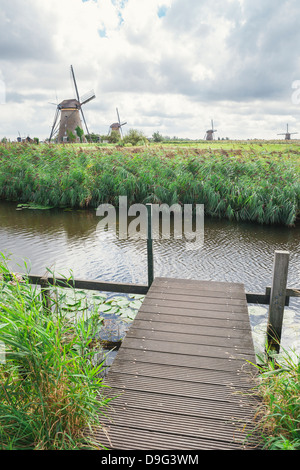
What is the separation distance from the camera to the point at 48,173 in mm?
13609

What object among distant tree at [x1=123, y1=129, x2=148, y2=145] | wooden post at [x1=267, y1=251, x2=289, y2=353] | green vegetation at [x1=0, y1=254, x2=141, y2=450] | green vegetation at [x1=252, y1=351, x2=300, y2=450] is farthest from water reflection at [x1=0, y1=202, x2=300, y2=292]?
distant tree at [x1=123, y1=129, x2=148, y2=145]

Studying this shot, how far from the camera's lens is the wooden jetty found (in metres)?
2.33

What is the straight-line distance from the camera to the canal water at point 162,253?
262 inches

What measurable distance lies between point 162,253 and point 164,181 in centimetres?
462

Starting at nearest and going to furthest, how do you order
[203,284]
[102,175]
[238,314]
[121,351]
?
[121,351], [238,314], [203,284], [102,175]

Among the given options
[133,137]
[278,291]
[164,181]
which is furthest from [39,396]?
A: [133,137]

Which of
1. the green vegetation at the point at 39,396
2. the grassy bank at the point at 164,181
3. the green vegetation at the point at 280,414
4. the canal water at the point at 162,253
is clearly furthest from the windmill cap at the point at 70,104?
the green vegetation at the point at 280,414

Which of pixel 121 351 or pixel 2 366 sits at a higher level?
pixel 2 366

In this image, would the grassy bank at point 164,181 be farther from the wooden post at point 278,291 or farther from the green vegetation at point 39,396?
the green vegetation at point 39,396

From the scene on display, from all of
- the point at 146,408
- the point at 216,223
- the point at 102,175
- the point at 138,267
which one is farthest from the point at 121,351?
the point at 102,175

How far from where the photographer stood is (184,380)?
2.92 m

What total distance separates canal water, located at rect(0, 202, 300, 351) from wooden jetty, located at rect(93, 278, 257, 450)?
3.88ft
